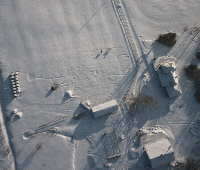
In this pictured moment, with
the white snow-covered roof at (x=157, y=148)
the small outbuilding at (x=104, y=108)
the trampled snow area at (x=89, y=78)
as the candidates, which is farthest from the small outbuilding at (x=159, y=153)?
the small outbuilding at (x=104, y=108)

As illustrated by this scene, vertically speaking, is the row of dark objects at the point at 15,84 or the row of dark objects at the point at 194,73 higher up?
the row of dark objects at the point at 194,73

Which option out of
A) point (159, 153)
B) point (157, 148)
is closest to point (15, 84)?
point (157, 148)

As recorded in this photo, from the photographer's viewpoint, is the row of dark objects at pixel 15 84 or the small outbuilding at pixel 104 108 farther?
the row of dark objects at pixel 15 84

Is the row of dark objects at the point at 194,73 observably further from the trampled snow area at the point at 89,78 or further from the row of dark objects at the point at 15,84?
the row of dark objects at the point at 15,84

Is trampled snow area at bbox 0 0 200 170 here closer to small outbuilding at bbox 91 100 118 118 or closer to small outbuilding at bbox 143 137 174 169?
small outbuilding at bbox 91 100 118 118

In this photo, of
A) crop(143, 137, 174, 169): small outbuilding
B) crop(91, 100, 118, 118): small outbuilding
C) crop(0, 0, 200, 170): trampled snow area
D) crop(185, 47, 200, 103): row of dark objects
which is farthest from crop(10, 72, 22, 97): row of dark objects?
crop(185, 47, 200, 103): row of dark objects

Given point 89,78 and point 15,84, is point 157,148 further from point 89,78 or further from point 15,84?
point 15,84
